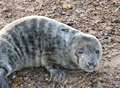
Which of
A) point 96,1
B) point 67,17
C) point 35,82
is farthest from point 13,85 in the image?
point 96,1

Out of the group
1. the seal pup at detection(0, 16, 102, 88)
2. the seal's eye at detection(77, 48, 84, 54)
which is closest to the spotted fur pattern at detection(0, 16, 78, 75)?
the seal pup at detection(0, 16, 102, 88)

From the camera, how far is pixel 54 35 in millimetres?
5262

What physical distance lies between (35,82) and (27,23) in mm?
673

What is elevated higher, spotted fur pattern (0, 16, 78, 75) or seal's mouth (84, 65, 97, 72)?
spotted fur pattern (0, 16, 78, 75)

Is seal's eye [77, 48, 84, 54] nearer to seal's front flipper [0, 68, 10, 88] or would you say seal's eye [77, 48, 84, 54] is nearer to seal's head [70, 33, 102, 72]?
seal's head [70, 33, 102, 72]

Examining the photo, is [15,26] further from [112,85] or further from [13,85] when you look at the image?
[112,85]

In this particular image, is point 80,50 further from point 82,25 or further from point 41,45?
point 82,25

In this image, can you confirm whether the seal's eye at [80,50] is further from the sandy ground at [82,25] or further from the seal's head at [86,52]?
the sandy ground at [82,25]

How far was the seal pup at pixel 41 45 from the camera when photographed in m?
5.20

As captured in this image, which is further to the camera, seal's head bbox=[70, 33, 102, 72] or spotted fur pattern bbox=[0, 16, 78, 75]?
spotted fur pattern bbox=[0, 16, 78, 75]

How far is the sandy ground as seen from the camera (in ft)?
16.8

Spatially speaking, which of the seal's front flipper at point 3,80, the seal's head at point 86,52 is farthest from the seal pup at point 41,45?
the seal's front flipper at point 3,80

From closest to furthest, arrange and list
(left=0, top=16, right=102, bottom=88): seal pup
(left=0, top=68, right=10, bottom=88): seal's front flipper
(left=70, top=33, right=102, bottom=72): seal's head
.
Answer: (left=0, top=68, right=10, bottom=88): seal's front flipper
(left=70, top=33, right=102, bottom=72): seal's head
(left=0, top=16, right=102, bottom=88): seal pup

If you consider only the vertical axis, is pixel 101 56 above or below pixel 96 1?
below
